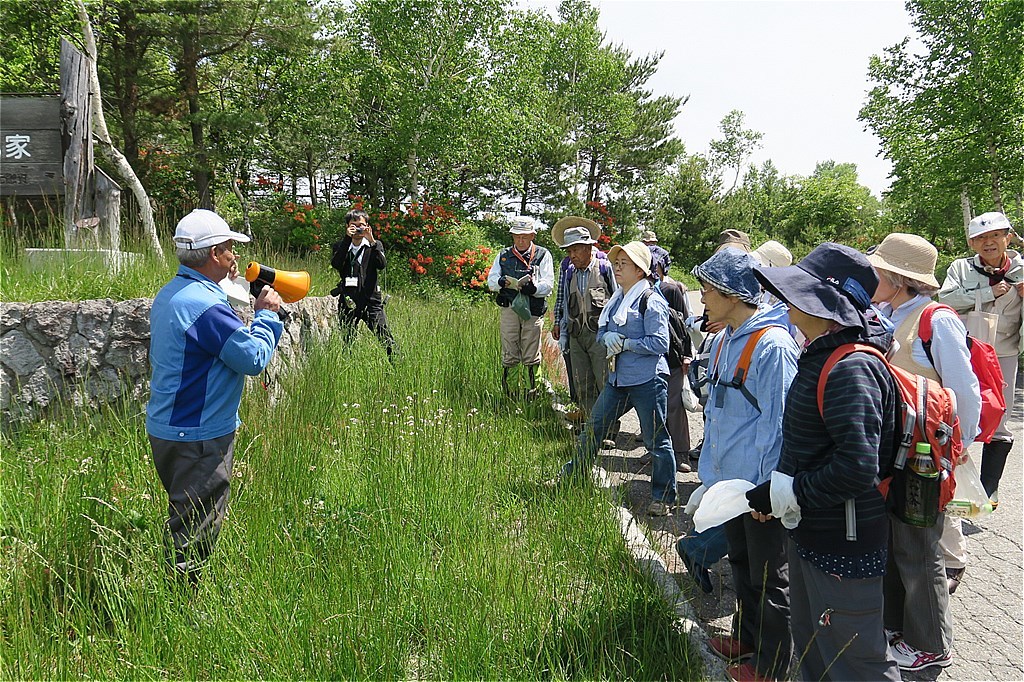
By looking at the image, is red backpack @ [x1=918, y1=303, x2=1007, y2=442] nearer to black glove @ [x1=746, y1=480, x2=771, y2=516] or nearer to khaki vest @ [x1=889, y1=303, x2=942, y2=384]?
khaki vest @ [x1=889, y1=303, x2=942, y2=384]

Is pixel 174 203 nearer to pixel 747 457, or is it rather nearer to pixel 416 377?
pixel 416 377

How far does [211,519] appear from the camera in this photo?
2609 mm

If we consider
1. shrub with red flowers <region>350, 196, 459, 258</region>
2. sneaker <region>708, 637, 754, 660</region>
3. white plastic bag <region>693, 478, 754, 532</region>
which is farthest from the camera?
shrub with red flowers <region>350, 196, 459, 258</region>

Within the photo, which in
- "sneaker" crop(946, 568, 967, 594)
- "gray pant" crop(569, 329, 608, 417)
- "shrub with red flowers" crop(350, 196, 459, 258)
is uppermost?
"shrub with red flowers" crop(350, 196, 459, 258)

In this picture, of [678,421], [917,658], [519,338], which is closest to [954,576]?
[917,658]

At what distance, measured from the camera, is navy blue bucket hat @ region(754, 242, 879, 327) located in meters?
1.88

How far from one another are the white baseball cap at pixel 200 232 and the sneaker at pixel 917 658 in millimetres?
3328

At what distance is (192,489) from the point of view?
2590mm

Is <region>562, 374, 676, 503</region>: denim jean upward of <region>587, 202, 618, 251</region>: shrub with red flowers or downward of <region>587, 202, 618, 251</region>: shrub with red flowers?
downward

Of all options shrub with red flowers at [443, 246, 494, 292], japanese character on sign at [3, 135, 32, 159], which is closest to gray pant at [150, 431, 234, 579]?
japanese character on sign at [3, 135, 32, 159]

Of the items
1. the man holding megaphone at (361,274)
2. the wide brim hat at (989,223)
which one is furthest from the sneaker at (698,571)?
the man holding megaphone at (361,274)

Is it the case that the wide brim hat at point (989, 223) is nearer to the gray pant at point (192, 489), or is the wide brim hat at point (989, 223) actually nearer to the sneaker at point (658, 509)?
the sneaker at point (658, 509)

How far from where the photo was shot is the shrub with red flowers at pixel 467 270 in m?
14.3

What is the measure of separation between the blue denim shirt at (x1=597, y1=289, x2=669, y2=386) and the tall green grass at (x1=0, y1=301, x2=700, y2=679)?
87 cm
